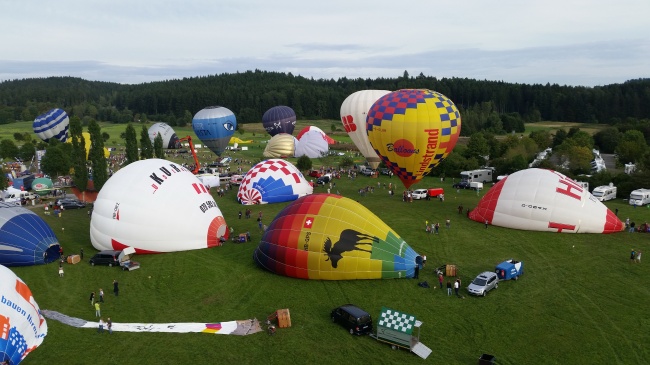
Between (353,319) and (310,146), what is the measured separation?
4211 centimetres

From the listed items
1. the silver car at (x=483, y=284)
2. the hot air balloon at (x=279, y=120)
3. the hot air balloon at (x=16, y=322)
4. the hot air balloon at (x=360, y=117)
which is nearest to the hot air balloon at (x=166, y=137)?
the hot air balloon at (x=279, y=120)

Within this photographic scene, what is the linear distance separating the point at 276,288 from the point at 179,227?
607 centimetres

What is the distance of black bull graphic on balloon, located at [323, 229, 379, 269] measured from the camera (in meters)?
17.4

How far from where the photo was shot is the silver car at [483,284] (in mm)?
16875

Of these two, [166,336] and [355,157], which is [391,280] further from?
[355,157]

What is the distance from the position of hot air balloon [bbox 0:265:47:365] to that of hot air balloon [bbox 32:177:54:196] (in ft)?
91.8

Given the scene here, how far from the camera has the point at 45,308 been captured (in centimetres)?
1670

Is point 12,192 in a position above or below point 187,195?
below

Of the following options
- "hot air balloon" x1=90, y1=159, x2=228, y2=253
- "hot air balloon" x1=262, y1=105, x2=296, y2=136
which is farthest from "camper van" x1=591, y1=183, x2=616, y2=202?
"hot air balloon" x1=262, y1=105, x2=296, y2=136

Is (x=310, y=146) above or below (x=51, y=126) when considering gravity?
below

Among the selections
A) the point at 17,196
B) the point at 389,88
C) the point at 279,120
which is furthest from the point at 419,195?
the point at 389,88

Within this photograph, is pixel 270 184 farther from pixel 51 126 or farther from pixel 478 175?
pixel 51 126

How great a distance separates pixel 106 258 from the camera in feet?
68.4

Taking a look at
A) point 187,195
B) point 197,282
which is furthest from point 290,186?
point 197,282
